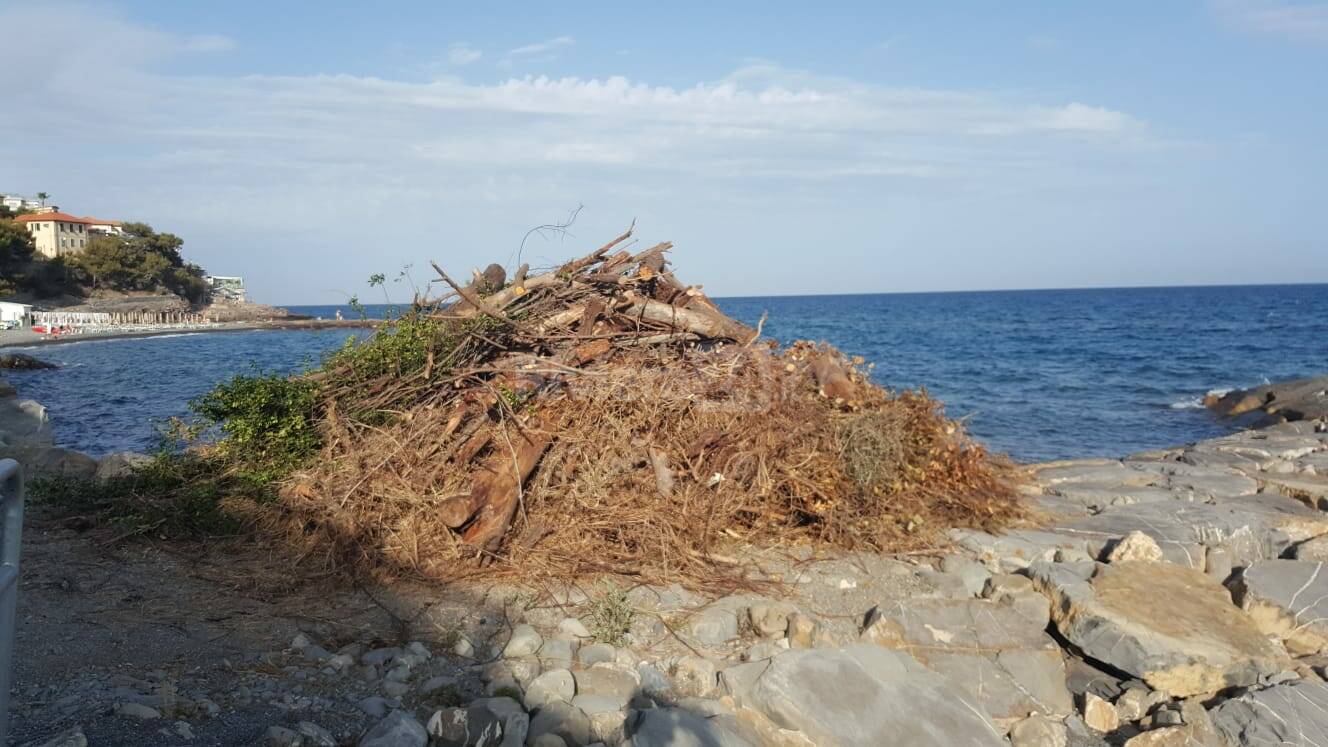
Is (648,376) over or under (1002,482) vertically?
over

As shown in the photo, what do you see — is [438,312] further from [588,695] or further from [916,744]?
[916,744]

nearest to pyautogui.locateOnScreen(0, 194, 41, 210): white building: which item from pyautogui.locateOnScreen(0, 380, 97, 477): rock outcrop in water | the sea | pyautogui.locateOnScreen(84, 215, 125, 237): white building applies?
pyautogui.locateOnScreen(84, 215, 125, 237): white building

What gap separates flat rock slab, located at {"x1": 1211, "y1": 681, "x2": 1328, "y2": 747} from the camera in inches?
190

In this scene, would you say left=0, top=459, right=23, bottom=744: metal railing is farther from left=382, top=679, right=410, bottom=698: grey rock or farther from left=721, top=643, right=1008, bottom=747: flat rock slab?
left=721, top=643, right=1008, bottom=747: flat rock slab

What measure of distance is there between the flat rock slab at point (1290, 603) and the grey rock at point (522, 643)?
4872 millimetres

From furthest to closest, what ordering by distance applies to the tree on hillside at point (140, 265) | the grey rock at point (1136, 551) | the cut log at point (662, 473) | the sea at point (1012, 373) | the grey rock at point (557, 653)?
the tree on hillside at point (140, 265), the sea at point (1012, 373), the cut log at point (662, 473), the grey rock at point (1136, 551), the grey rock at point (557, 653)

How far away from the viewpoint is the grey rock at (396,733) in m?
3.94

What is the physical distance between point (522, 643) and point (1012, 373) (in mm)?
25651

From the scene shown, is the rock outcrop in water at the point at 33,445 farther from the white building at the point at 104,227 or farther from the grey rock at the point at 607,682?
the white building at the point at 104,227

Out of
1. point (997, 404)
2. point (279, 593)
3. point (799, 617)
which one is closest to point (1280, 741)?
point (799, 617)

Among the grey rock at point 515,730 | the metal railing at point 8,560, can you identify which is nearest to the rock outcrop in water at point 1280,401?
the grey rock at point 515,730

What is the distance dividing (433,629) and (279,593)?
1.14 metres

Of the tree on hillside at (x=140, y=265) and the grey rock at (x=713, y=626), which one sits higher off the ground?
the tree on hillside at (x=140, y=265)

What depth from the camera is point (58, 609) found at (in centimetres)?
528
